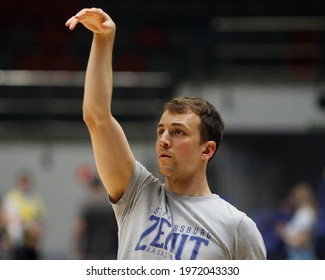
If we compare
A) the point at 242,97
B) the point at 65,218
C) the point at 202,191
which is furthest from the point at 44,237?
the point at 202,191

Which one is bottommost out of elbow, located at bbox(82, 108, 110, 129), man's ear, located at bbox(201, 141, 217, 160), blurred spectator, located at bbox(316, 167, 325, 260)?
blurred spectator, located at bbox(316, 167, 325, 260)

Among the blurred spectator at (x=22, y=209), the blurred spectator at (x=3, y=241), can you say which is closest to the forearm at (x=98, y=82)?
the blurred spectator at (x=3, y=241)

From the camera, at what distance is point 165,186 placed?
3.30 metres

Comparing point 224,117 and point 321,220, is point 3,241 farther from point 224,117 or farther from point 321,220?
point 321,220

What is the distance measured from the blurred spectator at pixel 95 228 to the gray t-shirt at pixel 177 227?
7171mm

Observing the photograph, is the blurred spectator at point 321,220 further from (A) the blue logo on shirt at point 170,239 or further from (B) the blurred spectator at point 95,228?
(A) the blue logo on shirt at point 170,239

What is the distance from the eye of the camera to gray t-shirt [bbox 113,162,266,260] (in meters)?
3.07

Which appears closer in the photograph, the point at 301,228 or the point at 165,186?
the point at 165,186

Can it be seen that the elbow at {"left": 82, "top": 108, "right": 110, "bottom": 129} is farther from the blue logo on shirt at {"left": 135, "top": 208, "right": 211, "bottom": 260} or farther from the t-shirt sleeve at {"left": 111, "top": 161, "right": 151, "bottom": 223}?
the blue logo on shirt at {"left": 135, "top": 208, "right": 211, "bottom": 260}

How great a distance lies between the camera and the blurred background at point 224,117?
9.93 metres

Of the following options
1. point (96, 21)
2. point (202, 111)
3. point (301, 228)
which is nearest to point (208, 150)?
point (202, 111)

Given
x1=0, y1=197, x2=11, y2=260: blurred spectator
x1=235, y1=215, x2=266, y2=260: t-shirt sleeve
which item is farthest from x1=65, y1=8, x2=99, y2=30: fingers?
x1=0, y1=197, x2=11, y2=260: blurred spectator

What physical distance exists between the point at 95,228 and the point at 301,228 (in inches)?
134
